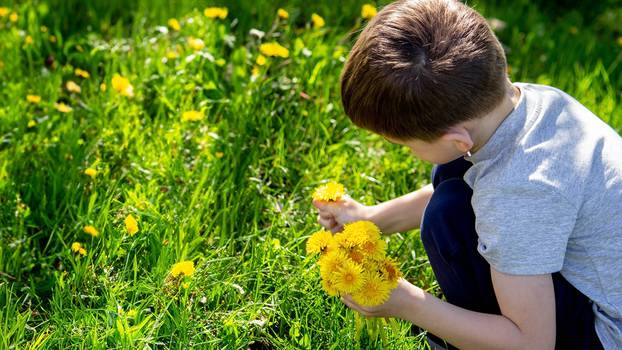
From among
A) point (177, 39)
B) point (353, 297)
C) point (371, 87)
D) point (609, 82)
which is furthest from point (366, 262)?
point (609, 82)

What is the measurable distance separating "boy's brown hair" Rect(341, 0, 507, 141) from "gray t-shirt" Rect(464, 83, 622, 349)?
0.10 m

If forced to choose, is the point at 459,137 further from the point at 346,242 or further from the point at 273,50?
the point at 273,50

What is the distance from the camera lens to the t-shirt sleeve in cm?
141

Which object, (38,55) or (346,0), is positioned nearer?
(38,55)

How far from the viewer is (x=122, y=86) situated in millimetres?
2307

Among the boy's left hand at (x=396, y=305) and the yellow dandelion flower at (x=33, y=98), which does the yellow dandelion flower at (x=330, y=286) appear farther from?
the yellow dandelion flower at (x=33, y=98)

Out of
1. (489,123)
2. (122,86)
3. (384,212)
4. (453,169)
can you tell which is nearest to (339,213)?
(384,212)

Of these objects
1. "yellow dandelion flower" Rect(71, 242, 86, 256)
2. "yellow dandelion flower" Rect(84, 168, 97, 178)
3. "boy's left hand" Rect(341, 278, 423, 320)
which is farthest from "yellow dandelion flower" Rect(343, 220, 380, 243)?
"yellow dandelion flower" Rect(84, 168, 97, 178)

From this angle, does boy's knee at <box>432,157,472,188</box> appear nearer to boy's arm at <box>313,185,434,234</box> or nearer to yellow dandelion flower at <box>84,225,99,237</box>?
boy's arm at <box>313,185,434,234</box>

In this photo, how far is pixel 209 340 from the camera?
1.66 meters

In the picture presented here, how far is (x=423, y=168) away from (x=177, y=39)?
0.95 m

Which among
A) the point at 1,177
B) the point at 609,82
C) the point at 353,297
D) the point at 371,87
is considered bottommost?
the point at 609,82

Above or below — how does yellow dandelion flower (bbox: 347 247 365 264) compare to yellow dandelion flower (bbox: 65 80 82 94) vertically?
above

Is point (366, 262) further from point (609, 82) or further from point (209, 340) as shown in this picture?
point (609, 82)
